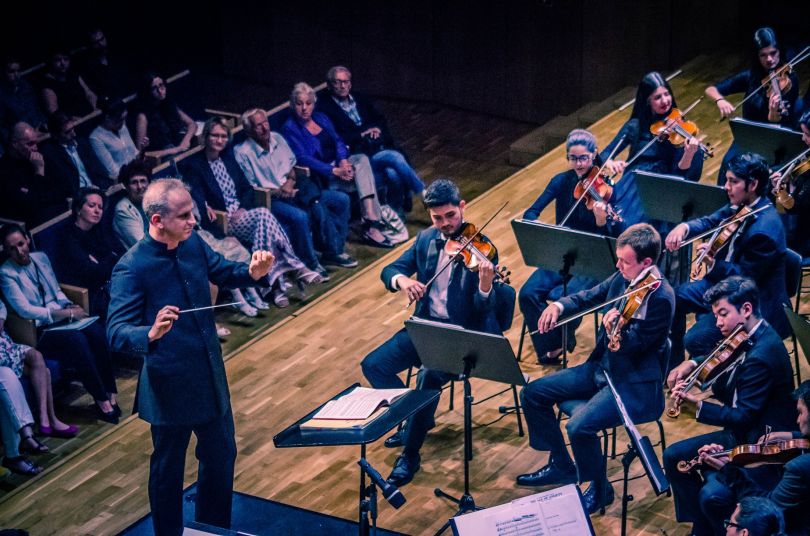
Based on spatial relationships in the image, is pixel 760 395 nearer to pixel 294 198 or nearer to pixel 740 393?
pixel 740 393

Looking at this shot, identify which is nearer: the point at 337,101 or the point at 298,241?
the point at 298,241

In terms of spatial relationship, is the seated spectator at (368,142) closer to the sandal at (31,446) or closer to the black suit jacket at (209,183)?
the black suit jacket at (209,183)

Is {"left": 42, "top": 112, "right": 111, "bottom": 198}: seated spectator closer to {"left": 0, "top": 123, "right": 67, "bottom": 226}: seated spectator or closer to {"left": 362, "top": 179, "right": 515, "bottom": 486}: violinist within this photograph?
{"left": 0, "top": 123, "right": 67, "bottom": 226}: seated spectator

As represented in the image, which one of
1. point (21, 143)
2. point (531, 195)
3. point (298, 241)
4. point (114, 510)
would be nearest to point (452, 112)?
point (531, 195)

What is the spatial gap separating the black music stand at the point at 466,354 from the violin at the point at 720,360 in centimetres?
63

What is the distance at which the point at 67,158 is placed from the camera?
23.8 ft

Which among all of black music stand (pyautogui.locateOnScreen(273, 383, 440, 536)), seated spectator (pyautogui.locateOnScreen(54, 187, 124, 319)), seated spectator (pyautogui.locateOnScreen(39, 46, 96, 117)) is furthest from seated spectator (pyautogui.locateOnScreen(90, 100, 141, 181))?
black music stand (pyautogui.locateOnScreen(273, 383, 440, 536))

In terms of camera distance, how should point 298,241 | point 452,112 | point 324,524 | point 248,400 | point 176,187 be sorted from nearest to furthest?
point 176,187 < point 324,524 < point 248,400 < point 298,241 < point 452,112

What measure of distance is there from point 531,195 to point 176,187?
12.3 feet

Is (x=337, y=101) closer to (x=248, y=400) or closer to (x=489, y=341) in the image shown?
(x=248, y=400)

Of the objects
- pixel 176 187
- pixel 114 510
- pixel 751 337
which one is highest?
pixel 176 187

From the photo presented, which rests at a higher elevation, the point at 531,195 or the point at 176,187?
the point at 176,187

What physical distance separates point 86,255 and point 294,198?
4.80 ft

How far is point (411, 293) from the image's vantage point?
16.9 ft
